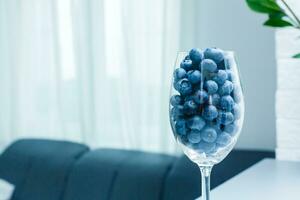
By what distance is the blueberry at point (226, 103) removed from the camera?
2.34ft

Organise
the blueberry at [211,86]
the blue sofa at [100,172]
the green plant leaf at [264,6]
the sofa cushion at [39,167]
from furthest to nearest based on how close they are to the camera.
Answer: the sofa cushion at [39,167]
the blue sofa at [100,172]
the green plant leaf at [264,6]
the blueberry at [211,86]

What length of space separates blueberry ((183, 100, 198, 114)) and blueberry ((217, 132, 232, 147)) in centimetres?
5

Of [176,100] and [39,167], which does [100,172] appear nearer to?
[39,167]

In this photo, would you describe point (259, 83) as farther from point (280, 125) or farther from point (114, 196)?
point (114, 196)

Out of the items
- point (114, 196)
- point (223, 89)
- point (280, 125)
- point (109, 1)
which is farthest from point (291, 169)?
point (109, 1)

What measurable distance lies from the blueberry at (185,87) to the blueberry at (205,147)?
3.0 inches

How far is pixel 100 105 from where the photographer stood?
230cm

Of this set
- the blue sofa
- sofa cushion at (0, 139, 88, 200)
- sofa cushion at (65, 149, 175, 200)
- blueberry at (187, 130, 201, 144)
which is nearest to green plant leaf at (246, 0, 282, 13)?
blueberry at (187, 130, 201, 144)

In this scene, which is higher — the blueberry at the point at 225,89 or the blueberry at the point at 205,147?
the blueberry at the point at 225,89

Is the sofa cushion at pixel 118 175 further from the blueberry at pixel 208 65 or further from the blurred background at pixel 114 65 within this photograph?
the blueberry at pixel 208 65

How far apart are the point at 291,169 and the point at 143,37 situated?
3.66ft

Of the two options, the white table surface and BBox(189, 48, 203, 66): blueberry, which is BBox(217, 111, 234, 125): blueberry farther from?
the white table surface

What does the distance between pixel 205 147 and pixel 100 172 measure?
4.47 feet

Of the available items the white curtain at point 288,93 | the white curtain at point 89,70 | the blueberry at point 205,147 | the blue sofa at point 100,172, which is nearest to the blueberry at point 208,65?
the blueberry at point 205,147
